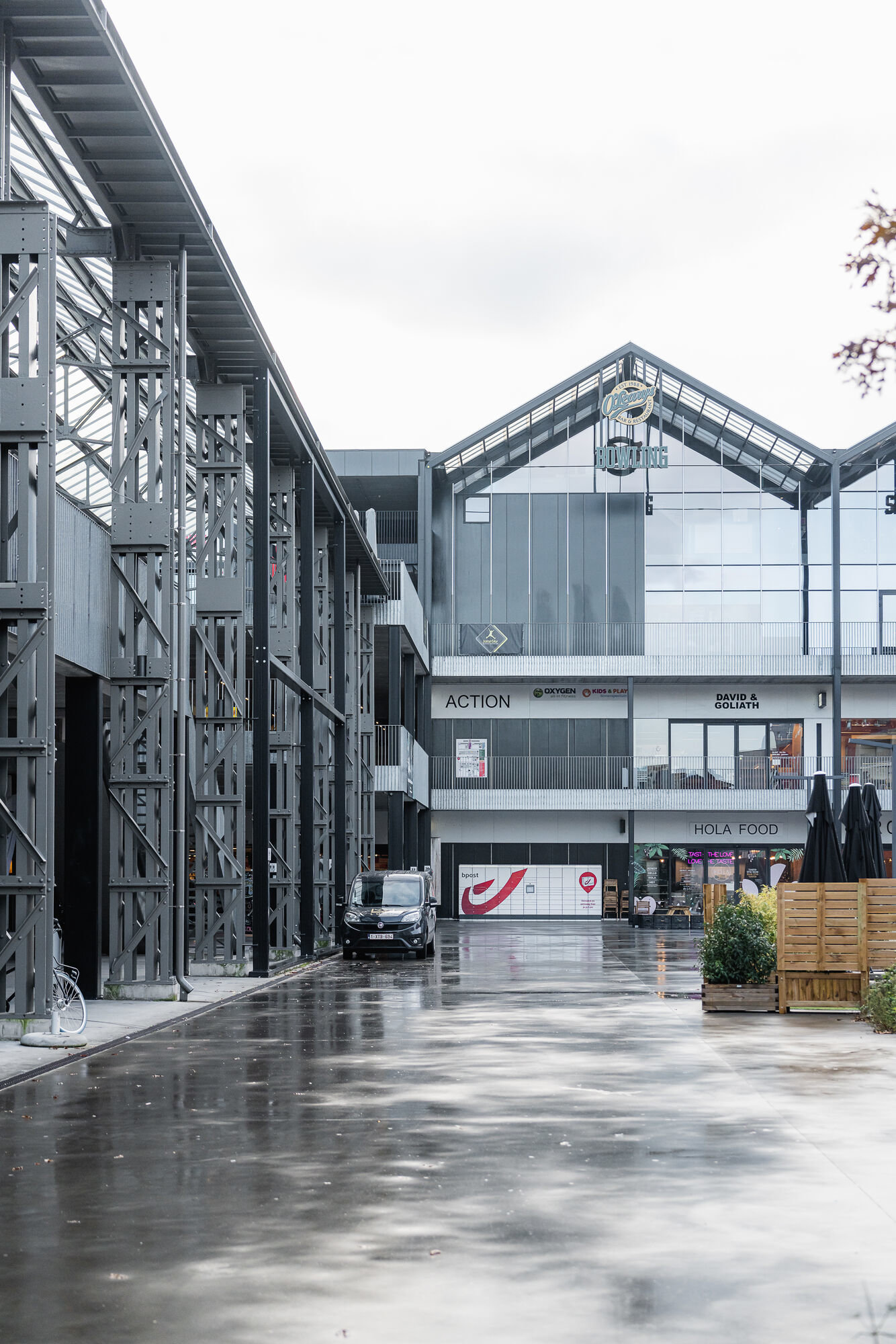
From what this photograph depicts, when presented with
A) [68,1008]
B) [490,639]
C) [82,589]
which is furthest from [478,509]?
[68,1008]

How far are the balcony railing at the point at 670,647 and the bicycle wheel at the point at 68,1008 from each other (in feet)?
112

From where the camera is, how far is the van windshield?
30.9 metres

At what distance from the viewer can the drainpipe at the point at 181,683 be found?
19.8 meters

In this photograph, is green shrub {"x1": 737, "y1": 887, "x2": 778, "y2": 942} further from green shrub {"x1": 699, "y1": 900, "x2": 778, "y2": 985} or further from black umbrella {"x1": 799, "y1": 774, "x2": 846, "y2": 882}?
black umbrella {"x1": 799, "y1": 774, "x2": 846, "y2": 882}

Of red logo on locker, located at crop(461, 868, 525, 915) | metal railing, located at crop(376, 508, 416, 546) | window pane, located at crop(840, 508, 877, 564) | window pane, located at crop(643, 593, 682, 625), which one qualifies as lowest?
red logo on locker, located at crop(461, 868, 525, 915)

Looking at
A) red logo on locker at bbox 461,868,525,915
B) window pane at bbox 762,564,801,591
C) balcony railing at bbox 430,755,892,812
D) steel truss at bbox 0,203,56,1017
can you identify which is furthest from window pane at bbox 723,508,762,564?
steel truss at bbox 0,203,56,1017

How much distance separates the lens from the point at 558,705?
53531 mm

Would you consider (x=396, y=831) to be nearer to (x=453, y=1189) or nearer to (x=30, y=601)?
(x=30, y=601)

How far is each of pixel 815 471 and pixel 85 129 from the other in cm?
3888

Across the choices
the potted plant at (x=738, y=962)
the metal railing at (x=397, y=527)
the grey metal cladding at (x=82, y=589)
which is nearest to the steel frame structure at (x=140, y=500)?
the grey metal cladding at (x=82, y=589)

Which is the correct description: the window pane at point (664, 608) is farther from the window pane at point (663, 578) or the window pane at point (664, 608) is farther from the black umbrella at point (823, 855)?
the black umbrella at point (823, 855)

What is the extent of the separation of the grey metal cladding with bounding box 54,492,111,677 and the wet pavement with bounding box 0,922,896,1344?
499cm

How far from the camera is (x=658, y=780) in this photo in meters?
52.1

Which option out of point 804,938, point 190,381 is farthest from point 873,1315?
point 190,381
